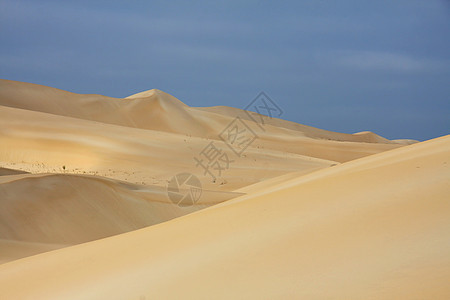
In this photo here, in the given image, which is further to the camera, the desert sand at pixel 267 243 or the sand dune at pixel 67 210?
the sand dune at pixel 67 210

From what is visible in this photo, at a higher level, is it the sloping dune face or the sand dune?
the sand dune

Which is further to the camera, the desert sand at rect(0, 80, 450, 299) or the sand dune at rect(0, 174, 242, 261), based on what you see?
the sand dune at rect(0, 174, 242, 261)

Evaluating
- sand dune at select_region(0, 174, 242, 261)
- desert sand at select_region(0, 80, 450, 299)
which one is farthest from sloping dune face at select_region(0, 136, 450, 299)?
sand dune at select_region(0, 174, 242, 261)

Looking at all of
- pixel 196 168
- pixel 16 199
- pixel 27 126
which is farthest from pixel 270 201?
pixel 27 126

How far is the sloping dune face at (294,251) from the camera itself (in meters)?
3.45

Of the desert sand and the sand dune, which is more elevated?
the sand dune

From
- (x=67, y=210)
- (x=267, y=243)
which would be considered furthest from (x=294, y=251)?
(x=67, y=210)

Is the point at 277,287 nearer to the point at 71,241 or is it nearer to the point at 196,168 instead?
the point at 71,241

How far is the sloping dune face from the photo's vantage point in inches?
136

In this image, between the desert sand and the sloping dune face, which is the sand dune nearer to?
the desert sand

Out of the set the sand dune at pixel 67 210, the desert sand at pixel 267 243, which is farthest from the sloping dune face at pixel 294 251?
the sand dune at pixel 67 210

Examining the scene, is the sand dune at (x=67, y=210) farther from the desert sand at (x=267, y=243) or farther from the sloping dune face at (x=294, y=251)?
the sloping dune face at (x=294, y=251)

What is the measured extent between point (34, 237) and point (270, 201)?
647cm

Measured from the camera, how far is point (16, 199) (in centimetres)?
1134
